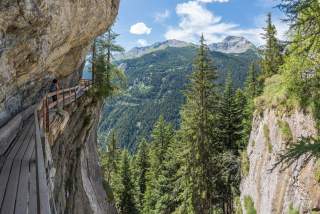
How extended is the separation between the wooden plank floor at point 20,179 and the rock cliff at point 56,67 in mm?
517

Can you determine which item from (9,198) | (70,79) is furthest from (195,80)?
(9,198)

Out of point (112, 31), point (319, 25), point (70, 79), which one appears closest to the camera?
point (319, 25)

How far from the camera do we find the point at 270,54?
38.1m

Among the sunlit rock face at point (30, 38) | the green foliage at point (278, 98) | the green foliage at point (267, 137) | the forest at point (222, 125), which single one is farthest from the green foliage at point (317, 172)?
the sunlit rock face at point (30, 38)

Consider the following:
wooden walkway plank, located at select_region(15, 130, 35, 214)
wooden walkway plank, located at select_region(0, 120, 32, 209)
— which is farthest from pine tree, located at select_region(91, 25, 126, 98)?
wooden walkway plank, located at select_region(15, 130, 35, 214)

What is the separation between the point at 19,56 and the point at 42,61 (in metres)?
1.92

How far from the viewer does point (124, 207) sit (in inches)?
1607

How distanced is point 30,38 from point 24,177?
236 inches

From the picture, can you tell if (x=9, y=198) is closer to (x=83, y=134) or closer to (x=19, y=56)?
(x=19, y=56)

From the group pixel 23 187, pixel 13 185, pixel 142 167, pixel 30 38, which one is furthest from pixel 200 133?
pixel 142 167

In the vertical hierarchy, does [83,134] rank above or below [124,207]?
above

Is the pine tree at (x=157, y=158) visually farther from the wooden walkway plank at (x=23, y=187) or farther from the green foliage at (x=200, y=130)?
the wooden walkway plank at (x=23, y=187)

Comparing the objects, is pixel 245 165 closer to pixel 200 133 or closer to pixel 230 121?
pixel 200 133

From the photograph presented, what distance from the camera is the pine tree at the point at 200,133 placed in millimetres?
26969
